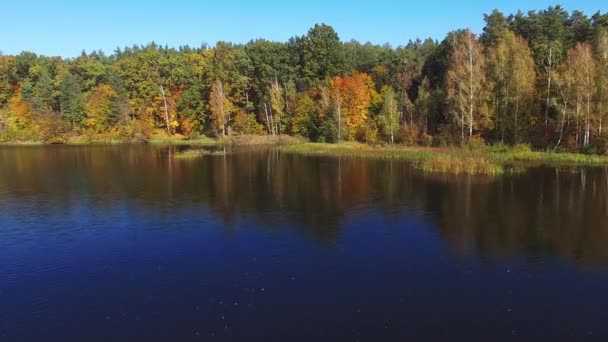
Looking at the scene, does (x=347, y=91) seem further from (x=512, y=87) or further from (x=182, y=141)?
(x=182, y=141)

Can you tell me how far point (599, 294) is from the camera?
15.2 metres

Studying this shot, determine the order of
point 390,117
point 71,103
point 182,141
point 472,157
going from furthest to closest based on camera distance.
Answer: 1. point 71,103
2. point 182,141
3. point 390,117
4. point 472,157

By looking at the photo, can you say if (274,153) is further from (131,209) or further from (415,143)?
(131,209)

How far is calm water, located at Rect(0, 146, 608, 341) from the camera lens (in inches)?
527

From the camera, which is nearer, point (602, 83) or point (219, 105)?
point (602, 83)

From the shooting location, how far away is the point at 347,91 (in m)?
71.6

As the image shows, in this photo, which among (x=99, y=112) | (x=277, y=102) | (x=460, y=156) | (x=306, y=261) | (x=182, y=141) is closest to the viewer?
(x=306, y=261)

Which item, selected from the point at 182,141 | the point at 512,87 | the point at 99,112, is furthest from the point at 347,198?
the point at 99,112

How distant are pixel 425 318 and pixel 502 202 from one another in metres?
17.7

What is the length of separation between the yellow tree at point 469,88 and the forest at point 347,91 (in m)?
0.15

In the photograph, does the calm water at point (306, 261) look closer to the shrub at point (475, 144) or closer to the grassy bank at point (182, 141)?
the shrub at point (475, 144)

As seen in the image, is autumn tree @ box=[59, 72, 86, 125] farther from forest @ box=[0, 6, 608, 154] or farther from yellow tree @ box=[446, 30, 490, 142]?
yellow tree @ box=[446, 30, 490, 142]

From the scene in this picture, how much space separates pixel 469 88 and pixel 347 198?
30.3 m

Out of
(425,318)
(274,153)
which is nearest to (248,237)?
(425,318)
